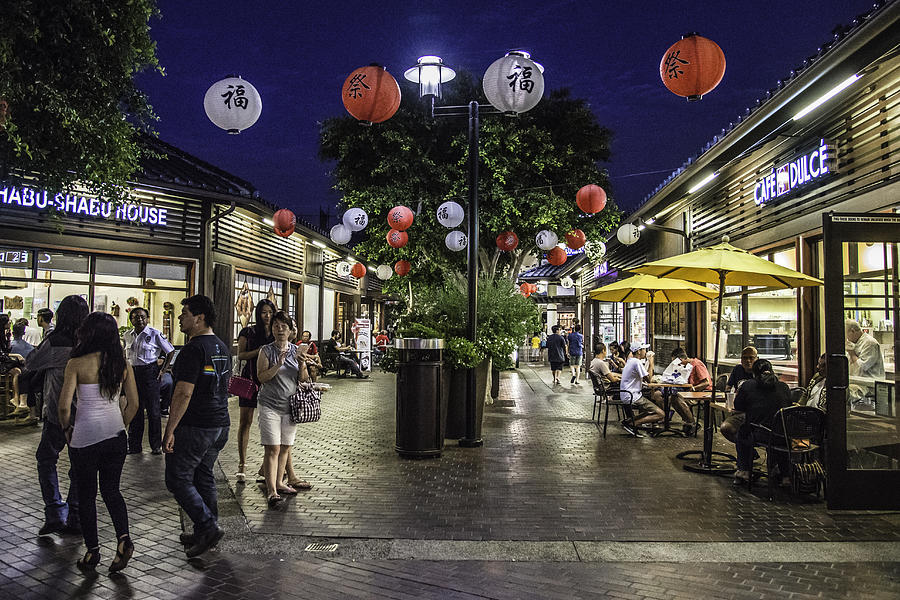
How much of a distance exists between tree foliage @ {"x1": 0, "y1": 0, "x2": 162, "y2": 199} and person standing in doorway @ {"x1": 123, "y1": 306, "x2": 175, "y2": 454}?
6.07 feet

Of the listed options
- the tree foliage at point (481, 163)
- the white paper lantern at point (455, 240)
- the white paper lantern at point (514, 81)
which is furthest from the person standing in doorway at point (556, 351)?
the white paper lantern at point (514, 81)

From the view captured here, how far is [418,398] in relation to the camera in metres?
7.90

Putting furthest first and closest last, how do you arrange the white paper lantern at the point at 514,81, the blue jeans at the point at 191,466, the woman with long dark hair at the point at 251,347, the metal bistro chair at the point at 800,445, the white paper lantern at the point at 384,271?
the white paper lantern at the point at 384,271 < the white paper lantern at the point at 514,81 < the woman with long dark hair at the point at 251,347 < the metal bistro chair at the point at 800,445 < the blue jeans at the point at 191,466

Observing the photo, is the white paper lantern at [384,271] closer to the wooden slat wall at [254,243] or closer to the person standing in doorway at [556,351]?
the wooden slat wall at [254,243]

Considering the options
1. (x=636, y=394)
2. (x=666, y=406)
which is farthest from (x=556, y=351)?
(x=636, y=394)

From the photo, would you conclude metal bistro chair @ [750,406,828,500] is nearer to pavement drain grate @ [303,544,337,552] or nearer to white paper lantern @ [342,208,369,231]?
pavement drain grate @ [303,544,337,552]

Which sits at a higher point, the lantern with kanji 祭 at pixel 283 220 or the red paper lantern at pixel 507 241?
the lantern with kanji 祭 at pixel 283 220

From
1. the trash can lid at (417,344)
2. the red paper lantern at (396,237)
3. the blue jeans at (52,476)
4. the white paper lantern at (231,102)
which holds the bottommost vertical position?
the blue jeans at (52,476)

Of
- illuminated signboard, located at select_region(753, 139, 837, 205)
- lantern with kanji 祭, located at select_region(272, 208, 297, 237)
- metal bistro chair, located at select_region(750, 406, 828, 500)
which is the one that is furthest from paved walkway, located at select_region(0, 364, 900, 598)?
lantern with kanji 祭, located at select_region(272, 208, 297, 237)

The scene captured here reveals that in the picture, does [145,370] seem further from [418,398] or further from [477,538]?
[477,538]

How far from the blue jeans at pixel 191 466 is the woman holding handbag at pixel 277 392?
3.97 ft

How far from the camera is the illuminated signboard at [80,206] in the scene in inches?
452

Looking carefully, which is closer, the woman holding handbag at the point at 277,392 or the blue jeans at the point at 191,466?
the blue jeans at the point at 191,466

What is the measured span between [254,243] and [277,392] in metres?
12.1
